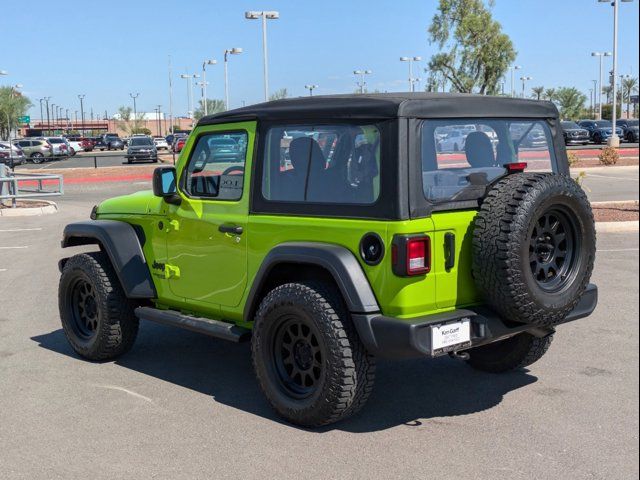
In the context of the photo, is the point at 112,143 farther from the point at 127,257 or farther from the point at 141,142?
the point at 127,257

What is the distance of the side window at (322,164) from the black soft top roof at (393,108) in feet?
0.30

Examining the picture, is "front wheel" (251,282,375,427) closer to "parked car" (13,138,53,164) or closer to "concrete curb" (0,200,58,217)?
"concrete curb" (0,200,58,217)

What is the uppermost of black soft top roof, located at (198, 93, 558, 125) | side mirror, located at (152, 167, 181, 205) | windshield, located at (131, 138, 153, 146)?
windshield, located at (131, 138, 153, 146)

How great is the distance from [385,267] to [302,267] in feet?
2.49

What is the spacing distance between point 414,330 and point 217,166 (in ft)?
6.75

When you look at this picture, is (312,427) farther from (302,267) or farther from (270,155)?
(270,155)

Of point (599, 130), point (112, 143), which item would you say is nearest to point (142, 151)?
point (599, 130)

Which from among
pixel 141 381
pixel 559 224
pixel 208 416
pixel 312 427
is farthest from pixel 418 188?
pixel 141 381

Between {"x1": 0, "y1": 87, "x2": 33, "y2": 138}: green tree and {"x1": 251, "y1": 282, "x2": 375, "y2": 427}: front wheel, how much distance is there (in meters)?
77.2

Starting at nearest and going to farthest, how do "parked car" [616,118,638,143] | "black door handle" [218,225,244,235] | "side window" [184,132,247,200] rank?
"black door handle" [218,225,244,235]
"side window" [184,132,247,200]
"parked car" [616,118,638,143]

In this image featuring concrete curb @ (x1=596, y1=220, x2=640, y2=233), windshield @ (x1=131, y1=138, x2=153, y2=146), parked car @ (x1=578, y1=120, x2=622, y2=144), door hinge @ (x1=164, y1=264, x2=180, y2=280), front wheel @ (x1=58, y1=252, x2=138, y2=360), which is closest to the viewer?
door hinge @ (x1=164, y1=264, x2=180, y2=280)

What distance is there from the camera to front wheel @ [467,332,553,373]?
5591mm

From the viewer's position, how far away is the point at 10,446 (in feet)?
15.2

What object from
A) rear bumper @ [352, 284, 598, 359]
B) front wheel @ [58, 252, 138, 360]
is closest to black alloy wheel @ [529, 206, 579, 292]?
rear bumper @ [352, 284, 598, 359]
